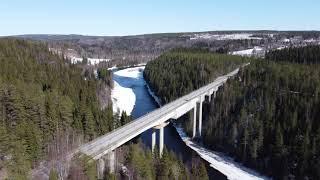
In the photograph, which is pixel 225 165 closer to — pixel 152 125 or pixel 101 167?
pixel 152 125

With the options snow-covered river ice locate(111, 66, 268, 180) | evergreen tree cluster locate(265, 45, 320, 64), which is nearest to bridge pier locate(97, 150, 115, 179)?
snow-covered river ice locate(111, 66, 268, 180)

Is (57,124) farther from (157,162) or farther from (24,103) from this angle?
(157,162)

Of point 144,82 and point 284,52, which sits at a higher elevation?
point 284,52

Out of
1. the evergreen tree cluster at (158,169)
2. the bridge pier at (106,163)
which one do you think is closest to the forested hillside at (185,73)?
the bridge pier at (106,163)

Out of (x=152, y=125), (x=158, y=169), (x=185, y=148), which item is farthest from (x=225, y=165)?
(x=158, y=169)

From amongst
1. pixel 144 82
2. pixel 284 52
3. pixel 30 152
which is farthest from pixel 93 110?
pixel 284 52

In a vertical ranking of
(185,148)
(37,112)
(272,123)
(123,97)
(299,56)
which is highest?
(299,56)
